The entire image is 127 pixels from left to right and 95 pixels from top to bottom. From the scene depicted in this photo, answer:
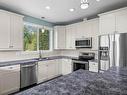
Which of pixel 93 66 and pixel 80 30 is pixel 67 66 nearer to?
pixel 93 66

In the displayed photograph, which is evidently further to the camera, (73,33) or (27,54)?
(73,33)

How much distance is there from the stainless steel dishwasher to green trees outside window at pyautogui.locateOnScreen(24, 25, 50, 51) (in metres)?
0.93

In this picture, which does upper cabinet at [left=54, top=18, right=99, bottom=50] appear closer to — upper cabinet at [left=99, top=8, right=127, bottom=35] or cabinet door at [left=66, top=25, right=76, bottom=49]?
cabinet door at [left=66, top=25, right=76, bottom=49]

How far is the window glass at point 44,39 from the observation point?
4827mm

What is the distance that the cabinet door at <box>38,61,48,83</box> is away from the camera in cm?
389

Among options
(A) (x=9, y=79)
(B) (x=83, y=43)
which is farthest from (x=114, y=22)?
(A) (x=9, y=79)

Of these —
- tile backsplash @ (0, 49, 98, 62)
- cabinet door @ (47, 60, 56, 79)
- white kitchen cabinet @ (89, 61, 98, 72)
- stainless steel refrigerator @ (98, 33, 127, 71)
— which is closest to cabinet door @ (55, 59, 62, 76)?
cabinet door @ (47, 60, 56, 79)

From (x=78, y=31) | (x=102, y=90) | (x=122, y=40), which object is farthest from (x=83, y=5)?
(x=78, y=31)

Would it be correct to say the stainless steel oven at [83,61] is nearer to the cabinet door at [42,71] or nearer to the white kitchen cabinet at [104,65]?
the white kitchen cabinet at [104,65]

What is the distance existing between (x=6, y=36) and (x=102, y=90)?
10.0ft

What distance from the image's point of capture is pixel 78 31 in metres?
4.53

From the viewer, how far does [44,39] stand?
5027 millimetres

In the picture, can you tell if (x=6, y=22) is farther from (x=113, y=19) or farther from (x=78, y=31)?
(x=113, y=19)

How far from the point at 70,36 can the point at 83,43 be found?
0.86m
